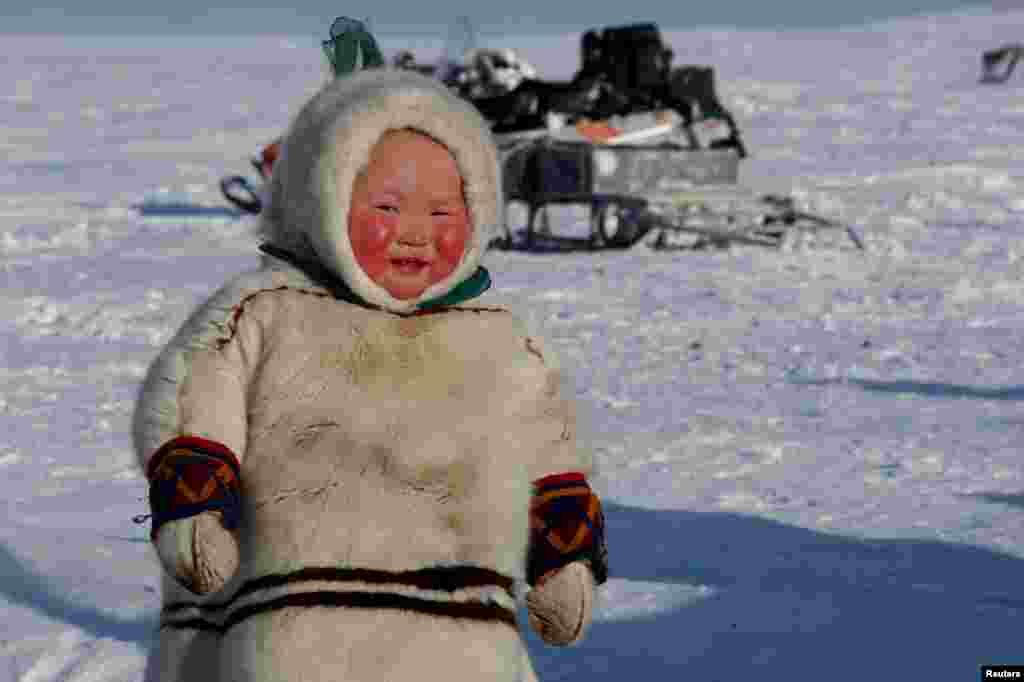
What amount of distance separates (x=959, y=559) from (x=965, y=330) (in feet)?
18.1

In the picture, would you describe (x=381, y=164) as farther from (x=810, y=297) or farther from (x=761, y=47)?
(x=761, y=47)

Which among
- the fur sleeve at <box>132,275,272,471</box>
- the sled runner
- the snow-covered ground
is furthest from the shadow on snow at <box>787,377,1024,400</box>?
the sled runner

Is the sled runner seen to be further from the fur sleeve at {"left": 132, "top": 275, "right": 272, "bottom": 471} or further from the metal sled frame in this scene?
the fur sleeve at {"left": 132, "top": 275, "right": 272, "bottom": 471}

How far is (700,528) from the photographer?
5.85m

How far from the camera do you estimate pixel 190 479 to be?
2.03 m

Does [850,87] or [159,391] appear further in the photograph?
[850,87]

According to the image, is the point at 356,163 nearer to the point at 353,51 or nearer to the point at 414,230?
the point at 414,230

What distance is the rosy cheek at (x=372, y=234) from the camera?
2.20m

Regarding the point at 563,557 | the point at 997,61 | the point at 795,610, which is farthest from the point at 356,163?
the point at 997,61

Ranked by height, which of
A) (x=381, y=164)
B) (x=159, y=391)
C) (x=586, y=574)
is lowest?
(x=586, y=574)

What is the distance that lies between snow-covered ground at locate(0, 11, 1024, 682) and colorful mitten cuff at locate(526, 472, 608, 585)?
0.37ft

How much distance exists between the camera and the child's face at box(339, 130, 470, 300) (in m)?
2.20

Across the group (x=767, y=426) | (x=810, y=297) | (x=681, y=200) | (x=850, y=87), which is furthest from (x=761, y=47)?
(x=767, y=426)

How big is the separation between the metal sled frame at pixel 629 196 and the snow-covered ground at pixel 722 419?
0.42 m
